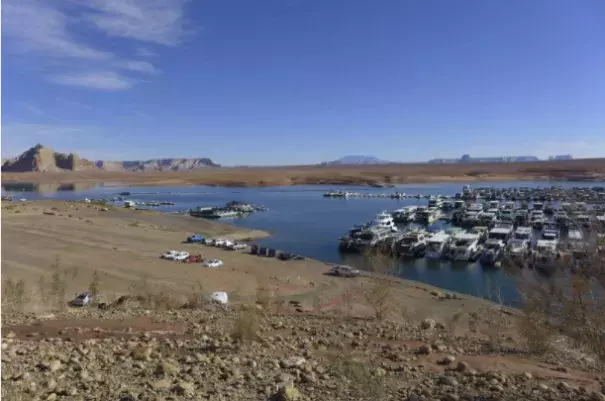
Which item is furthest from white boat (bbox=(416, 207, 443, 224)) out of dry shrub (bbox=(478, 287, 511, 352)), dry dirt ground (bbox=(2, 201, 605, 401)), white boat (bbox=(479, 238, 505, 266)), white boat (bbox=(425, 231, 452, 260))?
dry dirt ground (bbox=(2, 201, 605, 401))

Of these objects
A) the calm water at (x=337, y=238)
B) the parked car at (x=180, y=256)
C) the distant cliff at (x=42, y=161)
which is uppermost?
the distant cliff at (x=42, y=161)

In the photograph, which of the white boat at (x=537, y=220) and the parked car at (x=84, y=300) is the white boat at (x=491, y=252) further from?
the parked car at (x=84, y=300)

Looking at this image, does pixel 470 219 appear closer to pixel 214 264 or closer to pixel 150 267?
pixel 214 264

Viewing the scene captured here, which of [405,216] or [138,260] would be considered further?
[405,216]

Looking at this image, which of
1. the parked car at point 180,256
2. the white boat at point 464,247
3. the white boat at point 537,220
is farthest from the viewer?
the white boat at point 537,220

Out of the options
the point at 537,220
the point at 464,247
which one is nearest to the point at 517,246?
the point at 464,247

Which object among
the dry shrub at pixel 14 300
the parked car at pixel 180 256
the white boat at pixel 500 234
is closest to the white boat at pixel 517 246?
the white boat at pixel 500 234
